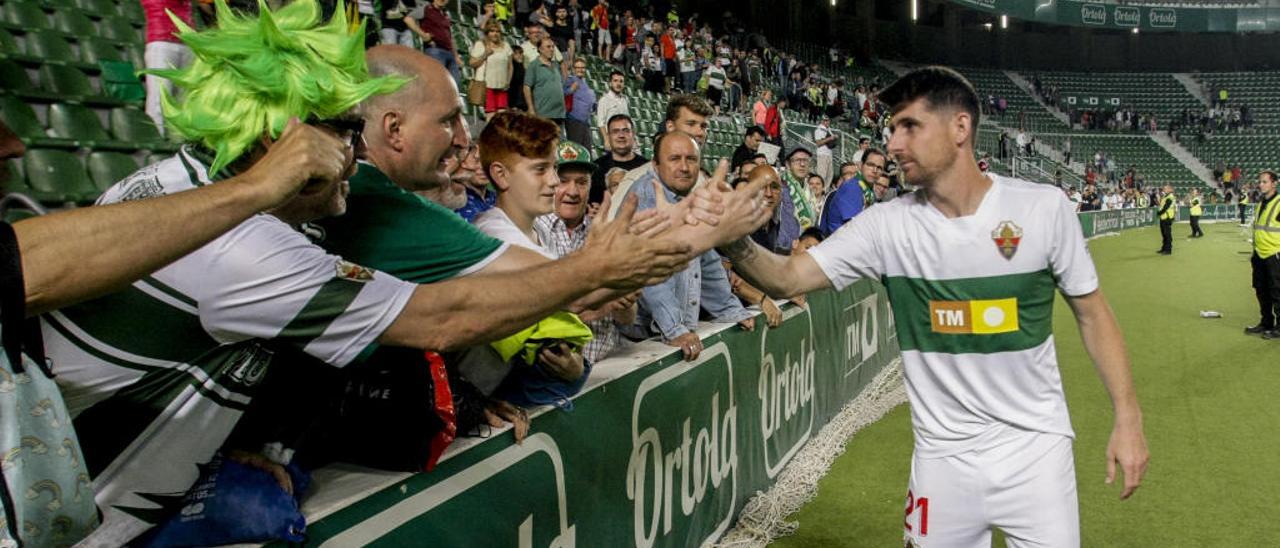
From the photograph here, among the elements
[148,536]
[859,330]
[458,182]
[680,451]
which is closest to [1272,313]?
[859,330]

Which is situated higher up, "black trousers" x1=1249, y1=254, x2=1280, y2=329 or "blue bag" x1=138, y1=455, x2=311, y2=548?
"blue bag" x1=138, y1=455, x2=311, y2=548

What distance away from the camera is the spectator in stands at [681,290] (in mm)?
4027

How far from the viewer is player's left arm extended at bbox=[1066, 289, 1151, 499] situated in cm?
261

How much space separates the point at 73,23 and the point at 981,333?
8.05m

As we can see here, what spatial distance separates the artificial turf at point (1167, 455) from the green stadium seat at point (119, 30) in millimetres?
7128

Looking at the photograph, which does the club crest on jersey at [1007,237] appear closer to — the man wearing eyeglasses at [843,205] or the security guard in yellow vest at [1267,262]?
the man wearing eyeglasses at [843,205]

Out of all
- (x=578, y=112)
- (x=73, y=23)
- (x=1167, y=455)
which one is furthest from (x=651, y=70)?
(x=1167, y=455)

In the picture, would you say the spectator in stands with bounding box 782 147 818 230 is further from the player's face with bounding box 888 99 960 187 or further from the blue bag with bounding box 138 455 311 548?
the blue bag with bounding box 138 455 311 548

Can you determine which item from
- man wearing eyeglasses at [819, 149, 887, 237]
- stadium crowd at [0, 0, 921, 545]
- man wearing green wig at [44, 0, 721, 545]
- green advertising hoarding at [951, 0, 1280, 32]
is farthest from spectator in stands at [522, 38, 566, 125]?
green advertising hoarding at [951, 0, 1280, 32]

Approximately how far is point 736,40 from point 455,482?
84.2 feet

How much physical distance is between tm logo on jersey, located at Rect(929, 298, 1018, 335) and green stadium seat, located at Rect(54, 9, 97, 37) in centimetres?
770

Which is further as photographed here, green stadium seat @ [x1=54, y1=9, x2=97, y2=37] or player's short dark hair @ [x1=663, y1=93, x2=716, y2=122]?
green stadium seat @ [x1=54, y1=9, x2=97, y2=37]

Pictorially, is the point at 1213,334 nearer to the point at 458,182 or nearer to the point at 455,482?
the point at 458,182

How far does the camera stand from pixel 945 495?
2635 mm
